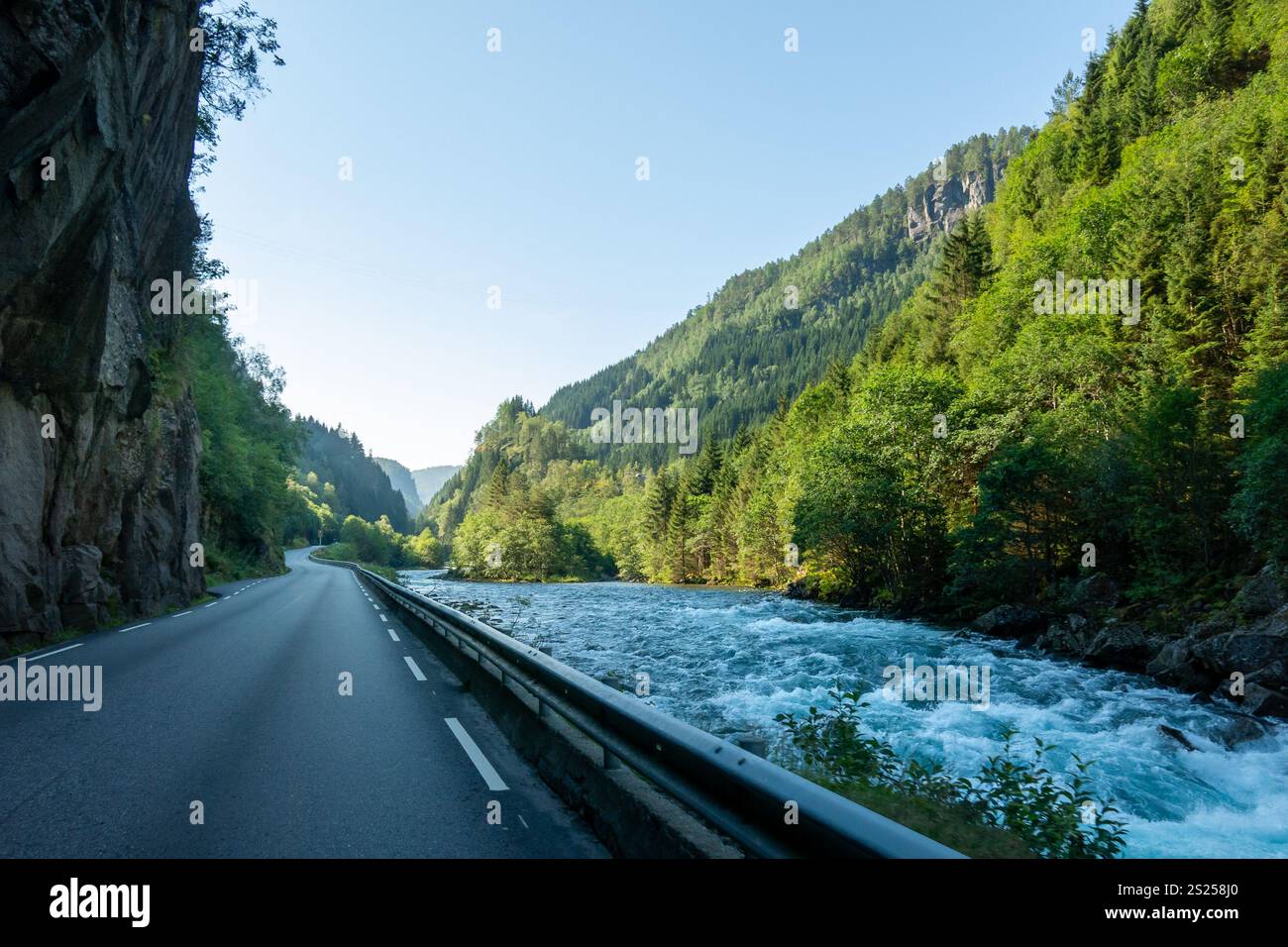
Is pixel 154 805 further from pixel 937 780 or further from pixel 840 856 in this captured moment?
pixel 937 780

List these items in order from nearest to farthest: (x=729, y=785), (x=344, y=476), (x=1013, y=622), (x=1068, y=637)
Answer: (x=729, y=785), (x=1068, y=637), (x=1013, y=622), (x=344, y=476)

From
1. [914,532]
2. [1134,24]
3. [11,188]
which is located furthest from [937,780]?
[1134,24]

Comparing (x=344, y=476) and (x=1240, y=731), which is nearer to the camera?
(x=1240, y=731)

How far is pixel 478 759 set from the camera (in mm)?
5621

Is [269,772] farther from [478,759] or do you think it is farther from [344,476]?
[344,476]

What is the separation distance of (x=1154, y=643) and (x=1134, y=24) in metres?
75.6

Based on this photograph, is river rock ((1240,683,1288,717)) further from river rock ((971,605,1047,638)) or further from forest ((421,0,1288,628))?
river rock ((971,605,1047,638))

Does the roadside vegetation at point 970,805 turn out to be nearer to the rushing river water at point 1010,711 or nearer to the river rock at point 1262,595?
the rushing river water at point 1010,711

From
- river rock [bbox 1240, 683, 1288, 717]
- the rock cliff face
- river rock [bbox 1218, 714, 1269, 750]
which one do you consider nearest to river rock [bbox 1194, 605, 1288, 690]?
river rock [bbox 1240, 683, 1288, 717]

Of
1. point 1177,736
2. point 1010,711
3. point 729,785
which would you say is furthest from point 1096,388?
point 729,785

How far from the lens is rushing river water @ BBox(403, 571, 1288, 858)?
7887mm

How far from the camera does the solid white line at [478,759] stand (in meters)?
5.00

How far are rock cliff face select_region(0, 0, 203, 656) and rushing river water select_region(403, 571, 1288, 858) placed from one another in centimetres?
1065

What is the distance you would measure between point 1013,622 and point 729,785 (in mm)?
24471
